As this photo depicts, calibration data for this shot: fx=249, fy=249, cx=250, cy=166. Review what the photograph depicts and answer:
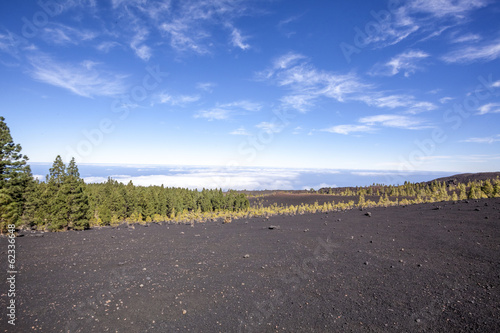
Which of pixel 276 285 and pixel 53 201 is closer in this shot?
pixel 276 285

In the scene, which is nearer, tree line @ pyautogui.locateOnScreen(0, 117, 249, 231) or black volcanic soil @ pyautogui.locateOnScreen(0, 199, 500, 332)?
black volcanic soil @ pyautogui.locateOnScreen(0, 199, 500, 332)

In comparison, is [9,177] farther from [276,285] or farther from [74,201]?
[276,285]

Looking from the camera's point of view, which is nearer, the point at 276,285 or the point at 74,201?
the point at 276,285

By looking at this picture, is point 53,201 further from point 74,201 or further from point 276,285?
point 276,285

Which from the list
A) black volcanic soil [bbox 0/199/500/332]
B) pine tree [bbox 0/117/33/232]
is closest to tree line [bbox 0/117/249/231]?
pine tree [bbox 0/117/33/232]

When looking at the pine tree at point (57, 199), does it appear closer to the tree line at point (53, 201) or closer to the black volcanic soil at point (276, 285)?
the tree line at point (53, 201)

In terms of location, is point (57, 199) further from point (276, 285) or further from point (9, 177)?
→ point (276, 285)

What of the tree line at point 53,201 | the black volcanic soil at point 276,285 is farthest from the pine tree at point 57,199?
the black volcanic soil at point 276,285

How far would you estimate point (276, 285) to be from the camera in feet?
26.1

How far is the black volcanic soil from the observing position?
586 centimetres

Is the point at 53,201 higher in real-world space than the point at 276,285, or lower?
higher

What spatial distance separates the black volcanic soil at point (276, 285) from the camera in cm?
586

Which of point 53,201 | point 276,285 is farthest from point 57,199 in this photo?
point 276,285

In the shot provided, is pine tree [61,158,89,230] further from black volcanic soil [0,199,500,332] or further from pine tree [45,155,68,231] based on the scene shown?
black volcanic soil [0,199,500,332]
